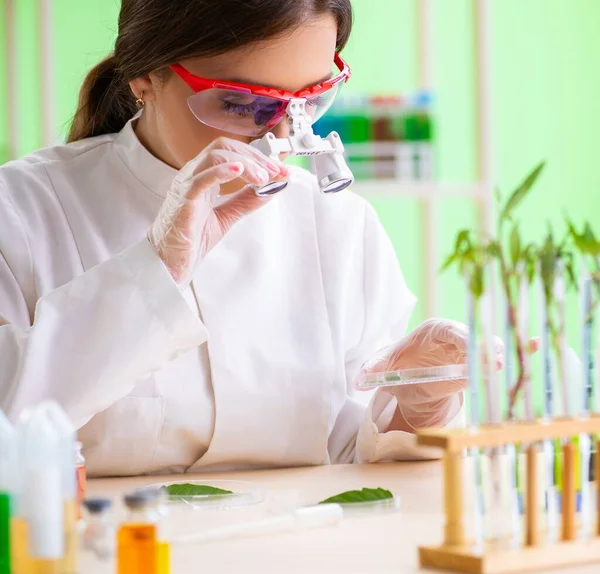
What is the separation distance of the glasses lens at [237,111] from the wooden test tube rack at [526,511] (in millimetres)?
841

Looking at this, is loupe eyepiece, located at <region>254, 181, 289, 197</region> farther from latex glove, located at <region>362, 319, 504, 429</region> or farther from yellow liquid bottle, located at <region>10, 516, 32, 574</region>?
yellow liquid bottle, located at <region>10, 516, 32, 574</region>

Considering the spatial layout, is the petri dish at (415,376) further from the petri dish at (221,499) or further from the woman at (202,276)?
the petri dish at (221,499)

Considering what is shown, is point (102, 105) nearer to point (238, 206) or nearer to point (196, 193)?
point (238, 206)

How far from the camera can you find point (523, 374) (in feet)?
3.69

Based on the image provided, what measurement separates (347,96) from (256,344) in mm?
2795

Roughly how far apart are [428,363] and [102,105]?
35.9 inches

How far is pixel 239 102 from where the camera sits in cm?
177

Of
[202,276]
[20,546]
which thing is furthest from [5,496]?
[202,276]

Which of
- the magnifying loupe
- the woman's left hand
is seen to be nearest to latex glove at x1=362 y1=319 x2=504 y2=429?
the woman's left hand

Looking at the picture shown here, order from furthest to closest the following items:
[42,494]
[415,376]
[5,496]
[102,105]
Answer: [102,105] < [415,376] < [5,496] < [42,494]

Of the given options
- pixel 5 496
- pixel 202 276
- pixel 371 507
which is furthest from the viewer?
pixel 202 276

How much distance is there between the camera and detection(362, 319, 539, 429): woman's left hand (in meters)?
1.80

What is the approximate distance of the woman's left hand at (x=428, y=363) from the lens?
1798 millimetres

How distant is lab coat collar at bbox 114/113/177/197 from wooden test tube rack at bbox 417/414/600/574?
3.45 ft
